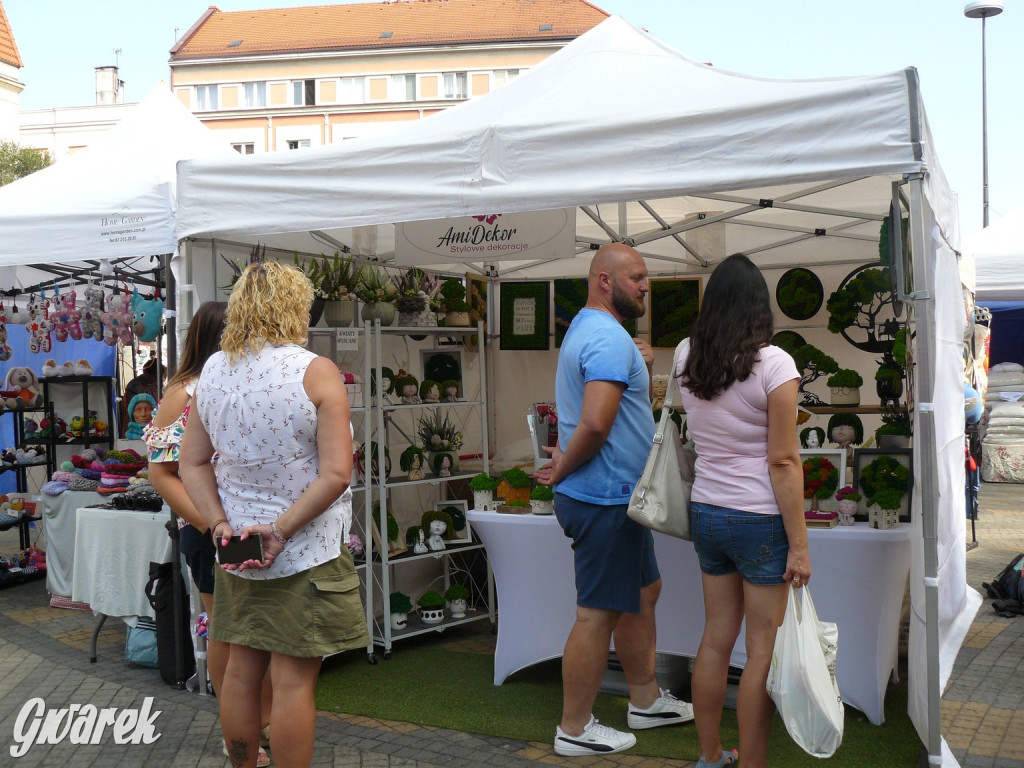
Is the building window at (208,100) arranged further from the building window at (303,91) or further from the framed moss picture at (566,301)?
the framed moss picture at (566,301)

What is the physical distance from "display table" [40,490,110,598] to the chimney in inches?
2007

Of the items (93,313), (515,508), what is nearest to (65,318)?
(93,313)

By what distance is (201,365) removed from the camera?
3.30 m

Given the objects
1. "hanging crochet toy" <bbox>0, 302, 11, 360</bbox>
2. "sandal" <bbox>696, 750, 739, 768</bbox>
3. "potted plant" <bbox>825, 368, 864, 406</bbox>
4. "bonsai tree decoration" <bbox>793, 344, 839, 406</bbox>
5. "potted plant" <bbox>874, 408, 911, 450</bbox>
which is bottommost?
"sandal" <bbox>696, 750, 739, 768</bbox>

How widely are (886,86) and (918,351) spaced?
2.58 ft

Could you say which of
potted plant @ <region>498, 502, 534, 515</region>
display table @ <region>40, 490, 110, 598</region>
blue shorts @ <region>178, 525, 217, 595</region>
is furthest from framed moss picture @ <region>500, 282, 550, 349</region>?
blue shorts @ <region>178, 525, 217, 595</region>

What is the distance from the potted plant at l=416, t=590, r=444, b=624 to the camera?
4.91 m

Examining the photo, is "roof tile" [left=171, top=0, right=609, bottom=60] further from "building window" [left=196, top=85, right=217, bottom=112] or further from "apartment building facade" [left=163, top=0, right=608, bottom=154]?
"building window" [left=196, top=85, right=217, bottom=112]

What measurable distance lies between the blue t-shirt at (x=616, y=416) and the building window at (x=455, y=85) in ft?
153

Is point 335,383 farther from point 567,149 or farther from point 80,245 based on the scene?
point 80,245

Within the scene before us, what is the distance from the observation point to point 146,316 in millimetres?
6547

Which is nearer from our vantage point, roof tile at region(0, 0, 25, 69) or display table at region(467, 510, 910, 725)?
display table at region(467, 510, 910, 725)

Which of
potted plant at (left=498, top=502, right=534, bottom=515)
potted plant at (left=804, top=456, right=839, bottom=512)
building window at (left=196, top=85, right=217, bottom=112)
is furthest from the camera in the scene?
building window at (left=196, top=85, right=217, bottom=112)

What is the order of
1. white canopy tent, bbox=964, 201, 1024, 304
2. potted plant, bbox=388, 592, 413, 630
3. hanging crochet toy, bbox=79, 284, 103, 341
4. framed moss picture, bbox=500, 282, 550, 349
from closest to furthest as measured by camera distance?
potted plant, bbox=388, 592, 413, 630 < framed moss picture, bbox=500, 282, 550, 349 < hanging crochet toy, bbox=79, 284, 103, 341 < white canopy tent, bbox=964, 201, 1024, 304
